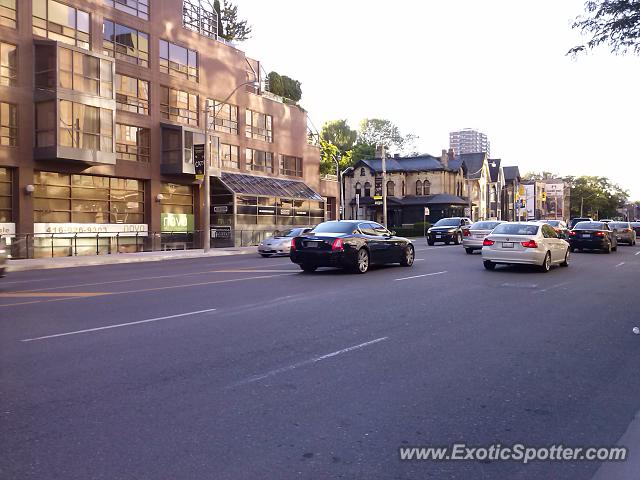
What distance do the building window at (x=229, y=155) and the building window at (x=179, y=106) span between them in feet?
12.3

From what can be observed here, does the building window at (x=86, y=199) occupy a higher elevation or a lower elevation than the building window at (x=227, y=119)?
lower

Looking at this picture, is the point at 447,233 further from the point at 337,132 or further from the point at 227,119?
the point at 337,132

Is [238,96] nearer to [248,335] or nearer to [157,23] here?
[157,23]

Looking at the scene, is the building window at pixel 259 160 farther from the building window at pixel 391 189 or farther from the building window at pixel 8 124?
the building window at pixel 391 189

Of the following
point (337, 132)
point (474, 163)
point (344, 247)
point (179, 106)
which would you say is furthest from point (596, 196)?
point (344, 247)

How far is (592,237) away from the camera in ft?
93.2

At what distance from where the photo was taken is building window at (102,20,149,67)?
32.9m

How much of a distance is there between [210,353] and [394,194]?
69566mm

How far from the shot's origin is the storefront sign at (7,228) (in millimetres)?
27436

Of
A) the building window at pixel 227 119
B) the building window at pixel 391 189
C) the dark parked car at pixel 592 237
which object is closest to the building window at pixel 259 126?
the building window at pixel 227 119

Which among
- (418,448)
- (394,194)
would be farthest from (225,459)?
→ (394,194)

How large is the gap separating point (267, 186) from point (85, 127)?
16.5m

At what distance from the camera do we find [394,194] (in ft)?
247

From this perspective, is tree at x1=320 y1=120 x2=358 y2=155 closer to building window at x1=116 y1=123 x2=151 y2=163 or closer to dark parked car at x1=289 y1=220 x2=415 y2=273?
building window at x1=116 y1=123 x2=151 y2=163
